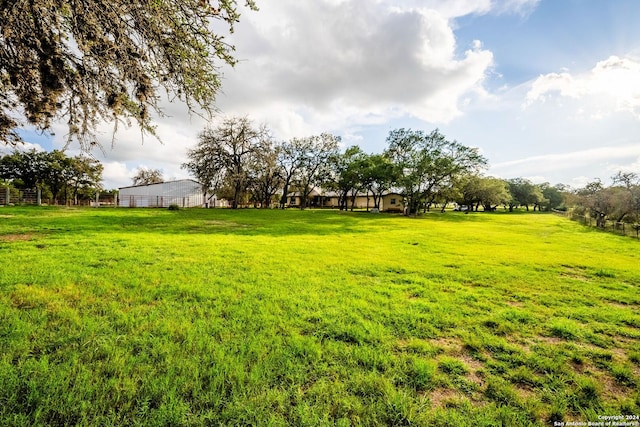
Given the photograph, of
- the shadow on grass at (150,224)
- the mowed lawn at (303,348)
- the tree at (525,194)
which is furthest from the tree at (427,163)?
the tree at (525,194)

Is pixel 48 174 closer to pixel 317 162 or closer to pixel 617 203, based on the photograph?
pixel 317 162

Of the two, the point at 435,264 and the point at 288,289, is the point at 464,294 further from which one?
the point at 288,289

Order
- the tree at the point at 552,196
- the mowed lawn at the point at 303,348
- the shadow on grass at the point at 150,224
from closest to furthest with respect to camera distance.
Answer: the mowed lawn at the point at 303,348, the shadow on grass at the point at 150,224, the tree at the point at 552,196

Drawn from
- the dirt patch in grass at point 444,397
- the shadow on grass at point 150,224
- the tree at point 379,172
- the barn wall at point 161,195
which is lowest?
the dirt patch in grass at point 444,397

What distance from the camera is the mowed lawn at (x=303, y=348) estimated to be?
2.44 m

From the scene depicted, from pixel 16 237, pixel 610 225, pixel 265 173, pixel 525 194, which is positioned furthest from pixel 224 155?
pixel 525 194

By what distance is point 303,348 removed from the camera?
3385 mm

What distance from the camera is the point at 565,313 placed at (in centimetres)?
496

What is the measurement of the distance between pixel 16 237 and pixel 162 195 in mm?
38911

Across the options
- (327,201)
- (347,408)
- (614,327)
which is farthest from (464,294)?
(327,201)

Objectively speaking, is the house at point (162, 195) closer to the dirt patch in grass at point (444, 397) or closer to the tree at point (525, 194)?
the dirt patch in grass at point (444, 397)

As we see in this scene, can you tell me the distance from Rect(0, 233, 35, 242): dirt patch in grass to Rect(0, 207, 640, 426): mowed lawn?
4.20 meters

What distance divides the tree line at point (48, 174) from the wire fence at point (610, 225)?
60847mm

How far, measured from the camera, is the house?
42719 millimetres
